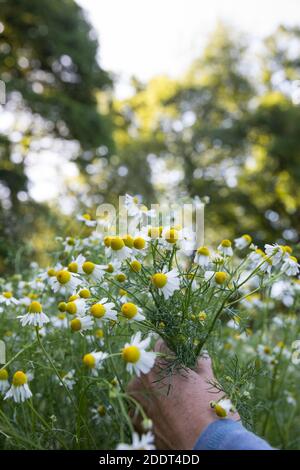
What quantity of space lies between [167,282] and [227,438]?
0.86ft

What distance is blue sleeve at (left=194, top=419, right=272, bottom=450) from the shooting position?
660mm

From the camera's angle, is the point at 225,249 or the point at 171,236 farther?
the point at 225,249

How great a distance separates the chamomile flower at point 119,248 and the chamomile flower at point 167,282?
8 centimetres

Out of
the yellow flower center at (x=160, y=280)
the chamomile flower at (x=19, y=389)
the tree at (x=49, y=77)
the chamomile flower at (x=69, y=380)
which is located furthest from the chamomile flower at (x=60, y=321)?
the tree at (x=49, y=77)

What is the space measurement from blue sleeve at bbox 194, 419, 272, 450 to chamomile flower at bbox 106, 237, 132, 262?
0.32 m

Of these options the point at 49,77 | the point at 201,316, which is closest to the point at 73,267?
the point at 201,316

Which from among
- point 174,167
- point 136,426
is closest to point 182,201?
point 136,426

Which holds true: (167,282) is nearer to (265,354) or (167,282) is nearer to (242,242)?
(242,242)

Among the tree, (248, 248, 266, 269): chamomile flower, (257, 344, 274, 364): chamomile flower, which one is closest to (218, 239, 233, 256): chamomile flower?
(248, 248, 266, 269): chamomile flower

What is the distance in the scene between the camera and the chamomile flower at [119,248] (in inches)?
32.5

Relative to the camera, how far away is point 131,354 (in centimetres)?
67

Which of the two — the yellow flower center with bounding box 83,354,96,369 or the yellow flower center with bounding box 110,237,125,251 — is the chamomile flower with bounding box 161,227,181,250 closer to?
the yellow flower center with bounding box 110,237,125,251
